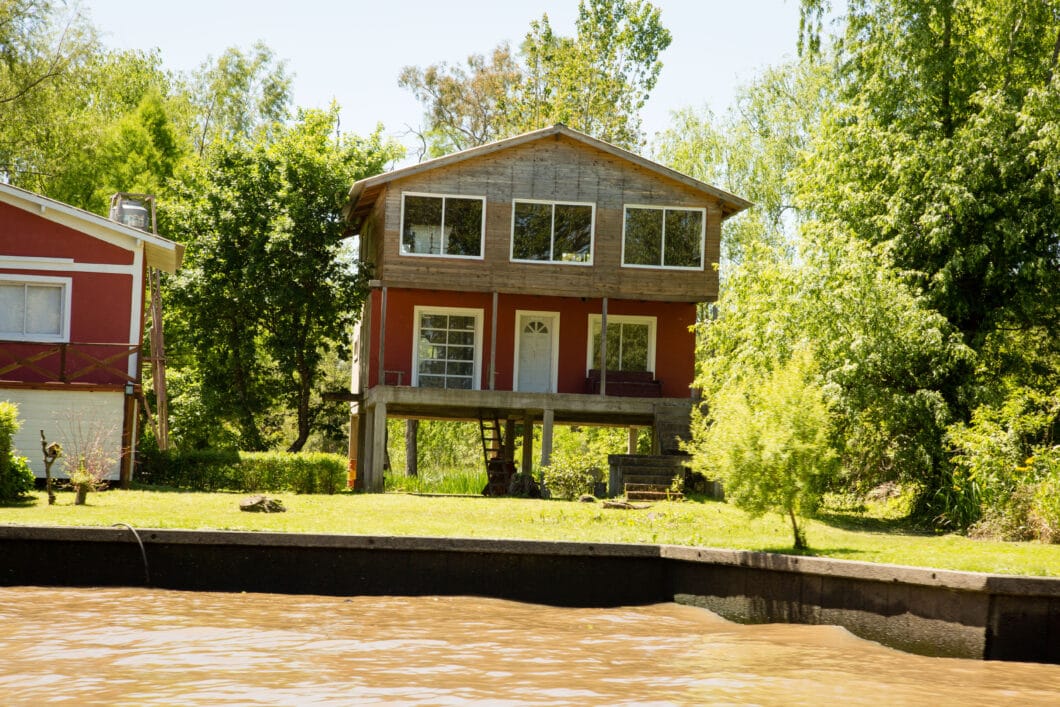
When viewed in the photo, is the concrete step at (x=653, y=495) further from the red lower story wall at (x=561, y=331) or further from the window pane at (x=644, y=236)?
the window pane at (x=644, y=236)

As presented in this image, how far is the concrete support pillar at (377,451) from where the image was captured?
25641mm

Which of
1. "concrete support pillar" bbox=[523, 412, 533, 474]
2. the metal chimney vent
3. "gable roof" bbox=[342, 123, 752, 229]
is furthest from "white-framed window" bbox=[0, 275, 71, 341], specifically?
"concrete support pillar" bbox=[523, 412, 533, 474]

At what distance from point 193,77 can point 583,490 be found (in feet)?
99.9

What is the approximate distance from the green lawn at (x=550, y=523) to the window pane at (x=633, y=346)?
7631 millimetres

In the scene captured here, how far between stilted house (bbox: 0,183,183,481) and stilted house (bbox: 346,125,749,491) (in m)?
5.28

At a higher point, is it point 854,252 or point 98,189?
point 98,189

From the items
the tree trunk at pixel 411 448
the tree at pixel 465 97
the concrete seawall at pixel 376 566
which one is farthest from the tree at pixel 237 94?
the concrete seawall at pixel 376 566

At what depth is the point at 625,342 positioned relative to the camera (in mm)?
29469

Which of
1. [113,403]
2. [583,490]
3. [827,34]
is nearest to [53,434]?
[113,403]

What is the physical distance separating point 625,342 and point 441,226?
18.7 ft

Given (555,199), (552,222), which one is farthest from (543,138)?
(552,222)

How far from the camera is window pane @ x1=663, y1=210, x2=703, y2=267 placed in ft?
90.3

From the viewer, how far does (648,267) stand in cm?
2730

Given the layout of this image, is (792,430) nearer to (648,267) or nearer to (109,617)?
(109,617)
